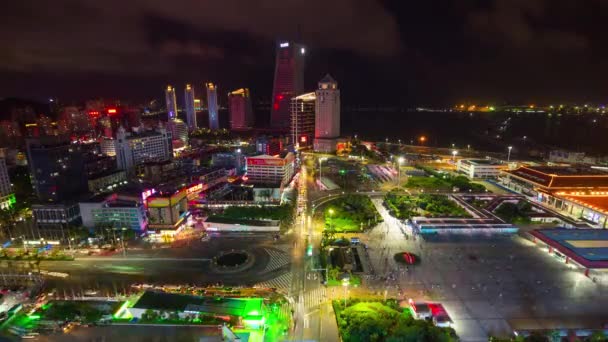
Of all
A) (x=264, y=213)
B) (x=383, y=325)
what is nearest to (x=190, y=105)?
(x=264, y=213)

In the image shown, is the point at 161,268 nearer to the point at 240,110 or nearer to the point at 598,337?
the point at 598,337

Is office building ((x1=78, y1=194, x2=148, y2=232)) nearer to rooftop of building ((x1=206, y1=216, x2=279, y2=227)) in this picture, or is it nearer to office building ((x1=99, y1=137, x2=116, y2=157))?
rooftop of building ((x1=206, y1=216, x2=279, y2=227))

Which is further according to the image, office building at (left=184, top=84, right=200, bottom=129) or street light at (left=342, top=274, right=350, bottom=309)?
office building at (left=184, top=84, right=200, bottom=129)

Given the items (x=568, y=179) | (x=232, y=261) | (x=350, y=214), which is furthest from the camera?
(x=568, y=179)

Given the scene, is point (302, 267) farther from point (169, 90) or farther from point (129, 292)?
point (169, 90)

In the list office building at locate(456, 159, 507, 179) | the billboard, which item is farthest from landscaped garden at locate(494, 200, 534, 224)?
the billboard

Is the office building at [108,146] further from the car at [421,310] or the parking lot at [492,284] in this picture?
the car at [421,310]
